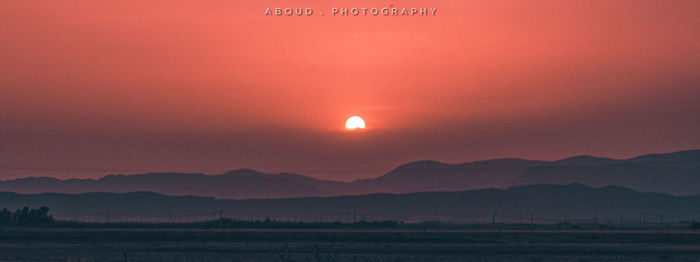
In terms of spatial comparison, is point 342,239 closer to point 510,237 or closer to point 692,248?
point 510,237

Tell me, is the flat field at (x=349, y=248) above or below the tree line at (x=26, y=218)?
below

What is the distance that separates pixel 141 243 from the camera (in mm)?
60219

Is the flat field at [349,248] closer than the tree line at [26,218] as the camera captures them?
Yes

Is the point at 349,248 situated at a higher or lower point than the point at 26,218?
lower

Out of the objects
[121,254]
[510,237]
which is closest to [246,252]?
[121,254]

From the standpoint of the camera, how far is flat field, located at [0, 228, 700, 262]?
158 feet

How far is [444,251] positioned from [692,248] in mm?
15603

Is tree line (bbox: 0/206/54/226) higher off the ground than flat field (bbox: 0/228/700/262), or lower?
higher

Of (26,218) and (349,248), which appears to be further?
(26,218)

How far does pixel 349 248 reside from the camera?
5494cm

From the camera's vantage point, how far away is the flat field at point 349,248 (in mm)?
→ 48125

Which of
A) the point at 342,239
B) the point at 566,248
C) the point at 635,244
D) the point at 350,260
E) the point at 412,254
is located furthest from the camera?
the point at 342,239

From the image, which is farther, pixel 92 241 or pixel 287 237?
pixel 287 237

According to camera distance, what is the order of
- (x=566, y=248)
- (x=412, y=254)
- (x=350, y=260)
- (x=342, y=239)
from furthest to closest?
(x=342, y=239), (x=566, y=248), (x=412, y=254), (x=350, y=260)
